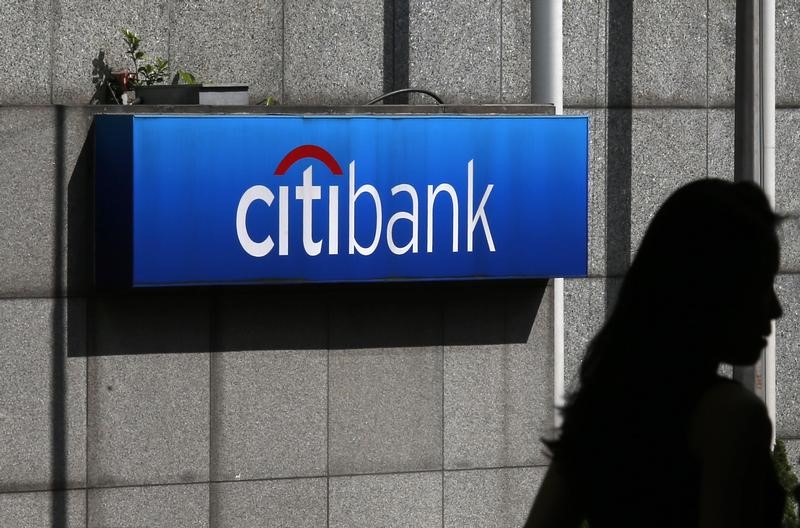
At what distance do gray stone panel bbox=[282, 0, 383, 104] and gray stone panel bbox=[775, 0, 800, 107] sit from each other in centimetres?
270

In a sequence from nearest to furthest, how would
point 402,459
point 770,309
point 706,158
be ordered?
point 770,309 → point 402,459 → point 706,158

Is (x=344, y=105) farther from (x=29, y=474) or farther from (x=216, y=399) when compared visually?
(x=29, y=474)

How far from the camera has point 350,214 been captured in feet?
25.8

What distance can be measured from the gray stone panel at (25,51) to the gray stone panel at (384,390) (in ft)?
7.08

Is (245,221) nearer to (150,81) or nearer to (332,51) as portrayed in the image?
(150,81)

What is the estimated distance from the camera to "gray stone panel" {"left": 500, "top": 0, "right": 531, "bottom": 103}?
8484 mm

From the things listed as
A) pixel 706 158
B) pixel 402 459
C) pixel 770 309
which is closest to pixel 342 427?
pixel 402 459

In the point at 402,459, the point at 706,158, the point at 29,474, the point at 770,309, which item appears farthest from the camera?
the point at 706,158

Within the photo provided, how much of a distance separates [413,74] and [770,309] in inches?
228

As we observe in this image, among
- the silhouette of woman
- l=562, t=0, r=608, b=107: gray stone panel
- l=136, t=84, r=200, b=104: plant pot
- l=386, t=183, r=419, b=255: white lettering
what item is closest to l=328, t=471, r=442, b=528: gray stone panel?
l=386, t=183, r=419, b=255: white lettering

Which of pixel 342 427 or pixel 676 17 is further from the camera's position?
pixel 676 17

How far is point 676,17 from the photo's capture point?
8.77 meters

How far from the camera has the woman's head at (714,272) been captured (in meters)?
2.68

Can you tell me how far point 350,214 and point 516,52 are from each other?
158cm
